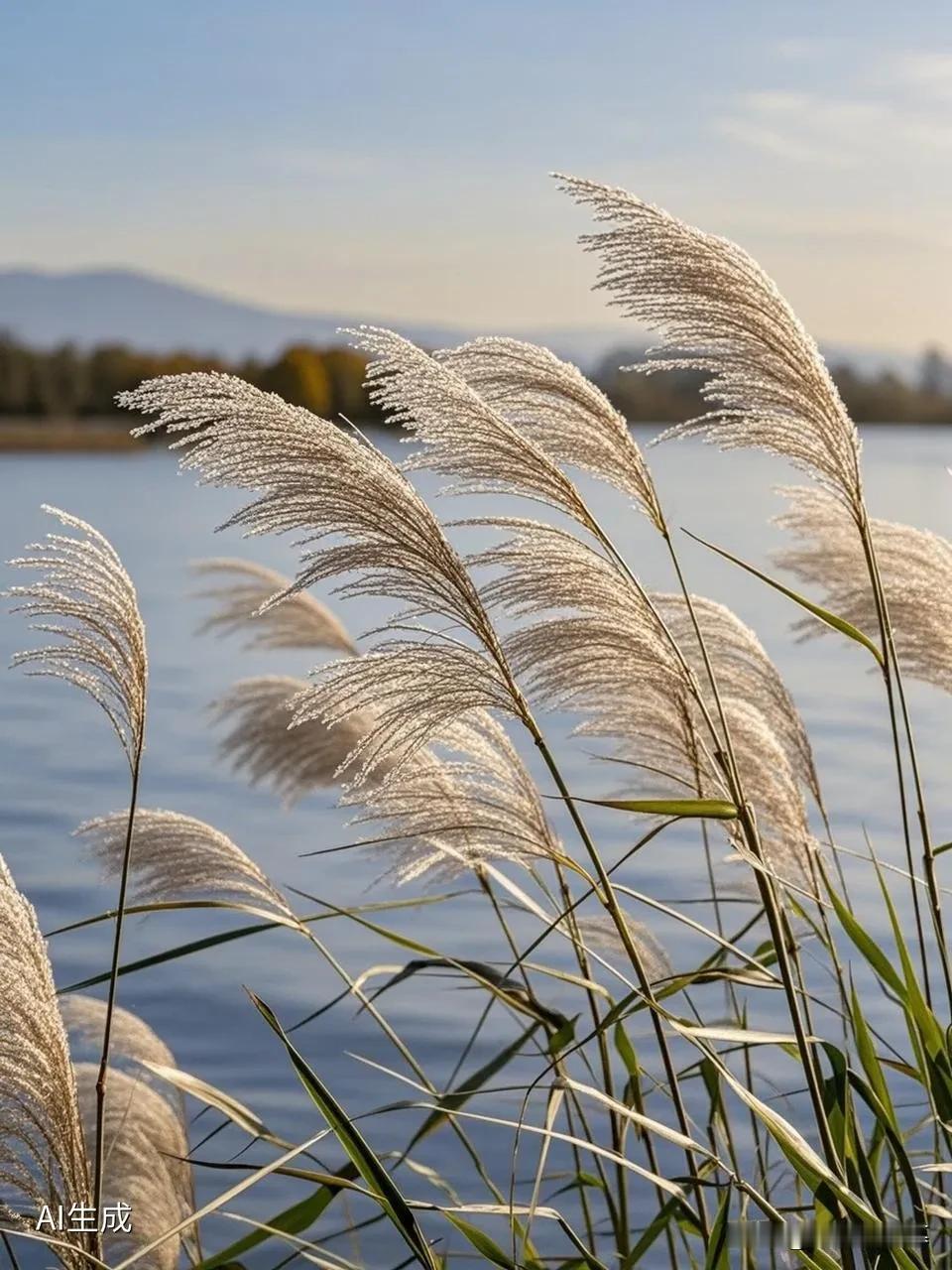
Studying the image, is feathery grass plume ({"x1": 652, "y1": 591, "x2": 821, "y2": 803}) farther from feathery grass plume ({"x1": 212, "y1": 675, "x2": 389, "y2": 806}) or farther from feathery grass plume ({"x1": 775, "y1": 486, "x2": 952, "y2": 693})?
feathery grass plume ({"x1": 212, "y1": 675, "x2": 389, "y2": 806})

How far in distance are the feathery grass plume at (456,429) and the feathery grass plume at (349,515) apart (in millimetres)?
102

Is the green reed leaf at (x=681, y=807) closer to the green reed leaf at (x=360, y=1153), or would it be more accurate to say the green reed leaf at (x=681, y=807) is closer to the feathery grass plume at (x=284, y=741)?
the green reed leaf at (x=360, y=1153)

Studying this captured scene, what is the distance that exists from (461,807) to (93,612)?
0.48 meters

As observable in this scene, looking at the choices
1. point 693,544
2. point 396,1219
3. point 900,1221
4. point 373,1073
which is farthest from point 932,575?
point 693,544

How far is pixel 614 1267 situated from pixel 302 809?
5758mm

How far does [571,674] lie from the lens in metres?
1.93

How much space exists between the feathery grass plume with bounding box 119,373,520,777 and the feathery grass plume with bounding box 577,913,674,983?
836 millimetres

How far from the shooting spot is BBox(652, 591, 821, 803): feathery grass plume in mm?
2469

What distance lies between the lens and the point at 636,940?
8.16 ft

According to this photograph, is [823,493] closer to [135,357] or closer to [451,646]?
[451,646]

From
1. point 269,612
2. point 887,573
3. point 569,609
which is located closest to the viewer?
point 569,609

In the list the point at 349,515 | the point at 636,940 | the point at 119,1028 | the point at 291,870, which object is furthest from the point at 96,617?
the point at 291,870

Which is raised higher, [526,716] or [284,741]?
[526,716]

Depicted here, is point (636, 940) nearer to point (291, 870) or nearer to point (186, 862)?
point (186, 862)
